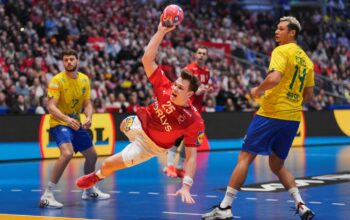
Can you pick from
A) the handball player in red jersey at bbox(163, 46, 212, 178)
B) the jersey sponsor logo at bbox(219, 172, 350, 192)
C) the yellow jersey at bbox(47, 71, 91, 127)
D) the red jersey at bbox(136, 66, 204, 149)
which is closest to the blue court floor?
the jersey sponsor logo at bbox(219, 172, 350, 192)

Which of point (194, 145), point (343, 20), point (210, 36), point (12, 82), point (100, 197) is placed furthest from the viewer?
point (343, 20)

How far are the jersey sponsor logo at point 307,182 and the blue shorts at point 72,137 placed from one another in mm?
2502

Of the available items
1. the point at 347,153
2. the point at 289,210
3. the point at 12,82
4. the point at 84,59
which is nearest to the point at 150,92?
the point at 84,59

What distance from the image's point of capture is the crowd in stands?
22.0 meters

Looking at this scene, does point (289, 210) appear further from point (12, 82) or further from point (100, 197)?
point (12, 82)

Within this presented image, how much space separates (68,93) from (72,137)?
2.13 ft

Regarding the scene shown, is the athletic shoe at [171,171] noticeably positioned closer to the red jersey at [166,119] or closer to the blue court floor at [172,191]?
the blue court floor at [172,191]

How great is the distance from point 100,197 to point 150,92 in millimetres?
11717

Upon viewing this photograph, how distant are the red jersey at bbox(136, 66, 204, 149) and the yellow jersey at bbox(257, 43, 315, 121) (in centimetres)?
85

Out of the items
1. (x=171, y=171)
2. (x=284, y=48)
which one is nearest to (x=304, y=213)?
(x=284, y=48)

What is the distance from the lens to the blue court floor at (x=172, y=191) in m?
10.3

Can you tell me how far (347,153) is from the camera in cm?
2081

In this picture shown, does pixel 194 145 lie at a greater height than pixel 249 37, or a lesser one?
lesser

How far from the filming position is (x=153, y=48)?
9.56 meters
